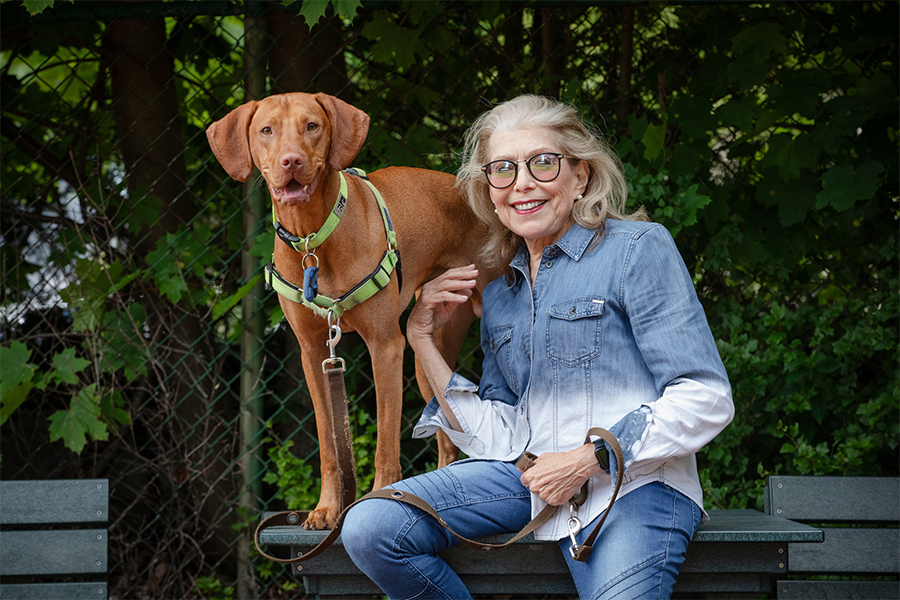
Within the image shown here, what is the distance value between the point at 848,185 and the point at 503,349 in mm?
1839

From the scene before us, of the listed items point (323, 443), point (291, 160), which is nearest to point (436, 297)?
point (323, 443)

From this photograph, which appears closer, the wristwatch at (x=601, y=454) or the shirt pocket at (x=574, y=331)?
the wristwatch at (x=601, y=454)

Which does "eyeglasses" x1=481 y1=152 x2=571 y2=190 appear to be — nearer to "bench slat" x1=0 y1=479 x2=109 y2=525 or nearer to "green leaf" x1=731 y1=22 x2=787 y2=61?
"green leaf" x1=731 y1=22 x2=787 y2=61

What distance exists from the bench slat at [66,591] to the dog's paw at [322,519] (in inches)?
37.5

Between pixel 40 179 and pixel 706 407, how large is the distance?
11.9 ft

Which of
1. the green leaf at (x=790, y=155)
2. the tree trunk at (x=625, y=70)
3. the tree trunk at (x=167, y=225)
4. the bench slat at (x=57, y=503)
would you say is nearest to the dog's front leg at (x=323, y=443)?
→ the bench slat at (x=57, y=503)

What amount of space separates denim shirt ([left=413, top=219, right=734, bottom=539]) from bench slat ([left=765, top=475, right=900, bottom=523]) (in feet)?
2.11

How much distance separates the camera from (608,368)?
223cm

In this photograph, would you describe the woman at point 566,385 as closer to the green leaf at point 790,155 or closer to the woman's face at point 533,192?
the woman's face at point 533,192

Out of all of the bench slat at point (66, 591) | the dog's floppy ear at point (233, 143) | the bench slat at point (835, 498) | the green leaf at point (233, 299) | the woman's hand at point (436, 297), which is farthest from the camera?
the green leaf at point (233, 299)

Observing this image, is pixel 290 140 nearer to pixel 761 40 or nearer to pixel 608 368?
pixel 608 368

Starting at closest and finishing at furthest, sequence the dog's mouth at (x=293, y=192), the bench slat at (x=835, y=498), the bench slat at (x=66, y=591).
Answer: the dog's mouth at (x=293, y=192), the bench slat at (x=835, y=498), the bench slat at (x=66, y=591)

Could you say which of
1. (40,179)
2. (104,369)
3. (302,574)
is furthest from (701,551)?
(40,179)

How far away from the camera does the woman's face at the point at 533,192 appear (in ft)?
7.75
